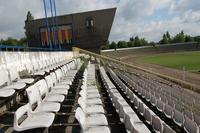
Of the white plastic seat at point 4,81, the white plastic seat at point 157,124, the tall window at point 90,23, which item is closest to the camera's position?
the white plastic seat at point 4,81

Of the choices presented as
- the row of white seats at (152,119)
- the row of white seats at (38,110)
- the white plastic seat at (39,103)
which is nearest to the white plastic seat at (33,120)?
the row of white seats at (38,110)

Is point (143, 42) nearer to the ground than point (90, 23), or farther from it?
nearer to the ground

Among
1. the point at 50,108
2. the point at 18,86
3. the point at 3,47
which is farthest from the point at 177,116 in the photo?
the point at 3,47

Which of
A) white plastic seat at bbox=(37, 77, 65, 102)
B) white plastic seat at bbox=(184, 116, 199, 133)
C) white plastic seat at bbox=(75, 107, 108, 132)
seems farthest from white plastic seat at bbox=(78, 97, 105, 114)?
white plastic seat at bbox=(184, 116, 199, 133)

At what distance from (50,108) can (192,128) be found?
209cm

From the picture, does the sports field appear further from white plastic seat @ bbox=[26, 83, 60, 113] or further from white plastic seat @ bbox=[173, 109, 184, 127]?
white plastic seat @ bbox=[26, 83, 60, 113]

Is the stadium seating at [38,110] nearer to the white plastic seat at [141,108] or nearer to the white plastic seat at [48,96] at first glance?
the white plastic seat at [48,96]

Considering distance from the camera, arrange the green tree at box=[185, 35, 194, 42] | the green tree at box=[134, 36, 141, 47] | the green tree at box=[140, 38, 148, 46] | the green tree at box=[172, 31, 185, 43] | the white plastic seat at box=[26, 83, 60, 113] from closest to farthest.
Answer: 1. the white plastic seat at box=[26, 83, 60, 113]
2. the green tree at box=[134, 36, 141, 47]
3. the green tree at box=[140, 38, 148, 46]
4. the green tree at box=[185, 35, 194, 42]
5. the green tree at box=[172, 31, 185, 43]

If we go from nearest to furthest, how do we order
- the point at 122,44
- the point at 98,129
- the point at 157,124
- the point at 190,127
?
1. the point at 98,129
2. the point at 157,124
3. the point at 190,127
4. the point at 122,44

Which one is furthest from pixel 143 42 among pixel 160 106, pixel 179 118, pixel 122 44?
pixel 179 118

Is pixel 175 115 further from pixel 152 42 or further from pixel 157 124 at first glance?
pixel 152 42

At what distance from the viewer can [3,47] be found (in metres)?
6.26

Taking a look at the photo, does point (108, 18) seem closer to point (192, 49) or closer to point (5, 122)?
point (5, 122)

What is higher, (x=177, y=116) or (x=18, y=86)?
(x=18, y=86)
